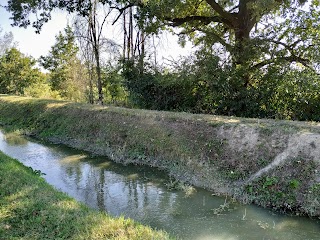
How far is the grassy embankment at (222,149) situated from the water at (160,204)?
347 millimetres

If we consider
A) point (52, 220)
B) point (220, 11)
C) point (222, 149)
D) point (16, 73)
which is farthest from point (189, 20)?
point (16, 73)

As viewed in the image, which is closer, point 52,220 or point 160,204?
point 52,220

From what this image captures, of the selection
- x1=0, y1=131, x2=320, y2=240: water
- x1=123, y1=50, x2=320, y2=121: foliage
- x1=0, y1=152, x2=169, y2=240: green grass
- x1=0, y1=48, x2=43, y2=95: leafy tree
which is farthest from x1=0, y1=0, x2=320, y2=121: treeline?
x1=0, y1=48, x2=43, y2=95: leafy tree

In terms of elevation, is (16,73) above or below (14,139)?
above

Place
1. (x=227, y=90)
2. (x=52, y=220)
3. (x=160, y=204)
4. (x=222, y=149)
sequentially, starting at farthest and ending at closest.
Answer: (x=227, y=90) < (x=222, y=149) < (x=160, y=204) < (x=52, y=220)

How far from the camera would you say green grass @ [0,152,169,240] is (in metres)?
3.56

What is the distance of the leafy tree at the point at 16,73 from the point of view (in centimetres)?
2209

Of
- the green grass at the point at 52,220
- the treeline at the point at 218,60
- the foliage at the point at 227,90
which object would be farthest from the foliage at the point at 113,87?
the green grass at the point at 52,220

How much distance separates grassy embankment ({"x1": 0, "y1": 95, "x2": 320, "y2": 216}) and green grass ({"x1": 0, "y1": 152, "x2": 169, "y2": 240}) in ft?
7.86

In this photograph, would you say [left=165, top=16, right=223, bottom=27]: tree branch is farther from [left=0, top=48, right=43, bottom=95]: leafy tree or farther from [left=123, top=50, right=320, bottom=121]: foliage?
[left=0, top=48, right=43, bottom=95]: leafy tree

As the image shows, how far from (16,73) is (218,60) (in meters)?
17.2

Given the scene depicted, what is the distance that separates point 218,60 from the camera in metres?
9.94

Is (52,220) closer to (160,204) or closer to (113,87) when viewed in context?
(160,204)

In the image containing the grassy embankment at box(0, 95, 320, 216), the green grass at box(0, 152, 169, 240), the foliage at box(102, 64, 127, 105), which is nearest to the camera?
Result: the green grass at box(0, 152, 169, 240)
